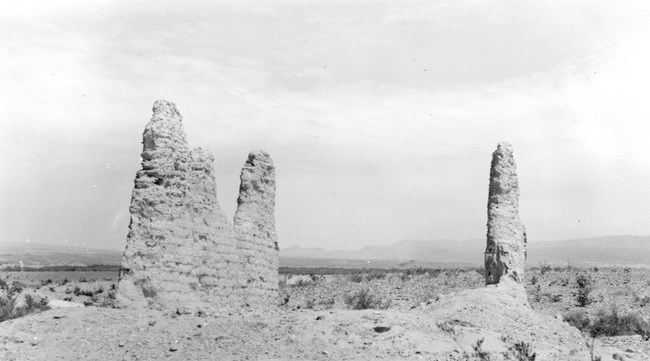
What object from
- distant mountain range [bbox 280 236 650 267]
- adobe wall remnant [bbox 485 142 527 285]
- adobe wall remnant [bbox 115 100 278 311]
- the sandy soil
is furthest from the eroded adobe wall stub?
distant mountain range [bbox 280 236 650 267]

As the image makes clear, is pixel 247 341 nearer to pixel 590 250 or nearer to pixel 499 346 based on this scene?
pixel 499 346

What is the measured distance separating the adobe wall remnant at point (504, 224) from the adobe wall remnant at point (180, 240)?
619cm

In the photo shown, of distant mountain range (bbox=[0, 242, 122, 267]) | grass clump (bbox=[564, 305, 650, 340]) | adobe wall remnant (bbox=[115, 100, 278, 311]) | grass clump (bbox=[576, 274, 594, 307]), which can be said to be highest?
adobe wall remnant (bbox=[115, 100, 278, 311])

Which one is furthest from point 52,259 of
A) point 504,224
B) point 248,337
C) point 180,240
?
point 248,337

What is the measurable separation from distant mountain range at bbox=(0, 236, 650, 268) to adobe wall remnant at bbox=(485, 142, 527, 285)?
52.6 m

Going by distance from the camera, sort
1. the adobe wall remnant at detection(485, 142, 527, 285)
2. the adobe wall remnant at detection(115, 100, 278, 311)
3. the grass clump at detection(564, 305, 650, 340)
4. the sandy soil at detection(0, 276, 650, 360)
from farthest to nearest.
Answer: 1. the grass clump at detection(564, 305, 650, 340)
2. the adobe wall remnant at detection(485, 142, 527, 285)
3. the adobe wall remnant at detection(115, 100, 278, 311)
4. the sandy soil at detection(0, 276, 650, 360)

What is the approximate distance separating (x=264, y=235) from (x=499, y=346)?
5.92m

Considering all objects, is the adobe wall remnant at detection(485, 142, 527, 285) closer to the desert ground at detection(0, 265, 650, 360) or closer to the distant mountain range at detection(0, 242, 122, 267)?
the desert ground at detection(0, 265, 650, 360)

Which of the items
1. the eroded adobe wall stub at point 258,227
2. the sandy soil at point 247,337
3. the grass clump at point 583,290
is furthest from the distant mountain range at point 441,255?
the sandy soil at point 247,337

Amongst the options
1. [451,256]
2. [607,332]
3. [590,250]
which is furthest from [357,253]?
[607,332]

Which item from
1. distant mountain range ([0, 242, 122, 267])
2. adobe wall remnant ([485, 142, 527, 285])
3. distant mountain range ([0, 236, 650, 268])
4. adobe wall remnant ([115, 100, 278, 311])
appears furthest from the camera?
distant mountain range ([0, 236, 650, 268])

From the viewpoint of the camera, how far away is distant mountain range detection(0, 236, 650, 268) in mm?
A: 86188

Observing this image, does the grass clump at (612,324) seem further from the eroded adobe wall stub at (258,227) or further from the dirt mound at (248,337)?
the eroded adobe wall stub at (258,227)

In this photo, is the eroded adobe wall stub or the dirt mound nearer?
the dirt mound
